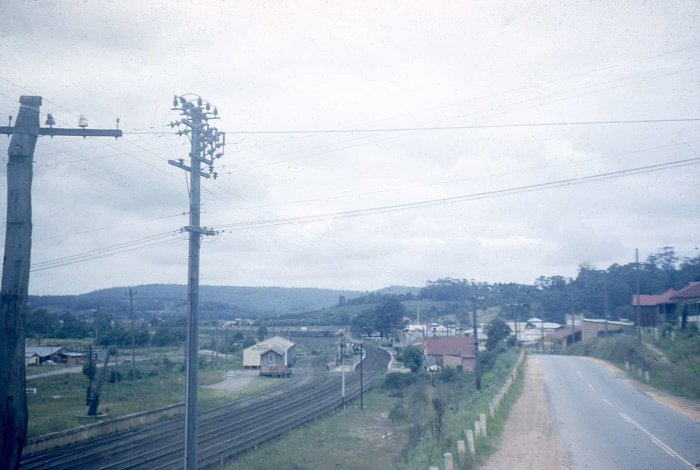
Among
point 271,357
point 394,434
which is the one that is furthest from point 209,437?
point 271,357

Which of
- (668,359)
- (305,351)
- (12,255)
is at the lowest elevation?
(305,351)

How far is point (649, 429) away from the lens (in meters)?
17.2

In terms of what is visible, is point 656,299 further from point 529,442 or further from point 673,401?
point 529,442

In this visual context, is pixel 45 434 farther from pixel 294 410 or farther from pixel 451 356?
pixel 451 356

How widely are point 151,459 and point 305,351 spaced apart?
59643mm

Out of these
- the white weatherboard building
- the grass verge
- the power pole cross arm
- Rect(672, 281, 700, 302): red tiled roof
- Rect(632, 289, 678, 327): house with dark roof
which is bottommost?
the white weatherboard building

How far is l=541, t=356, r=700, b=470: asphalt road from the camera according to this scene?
13609 millimetres

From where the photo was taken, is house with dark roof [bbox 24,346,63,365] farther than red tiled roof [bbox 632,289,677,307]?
Yes

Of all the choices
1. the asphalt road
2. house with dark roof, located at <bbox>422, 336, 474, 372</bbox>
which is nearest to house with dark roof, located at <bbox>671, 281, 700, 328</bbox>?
house with dark roof, located at <bbox>422, 336, 474, 372</bbox>

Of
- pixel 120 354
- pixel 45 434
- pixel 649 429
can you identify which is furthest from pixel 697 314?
pixel 120 354

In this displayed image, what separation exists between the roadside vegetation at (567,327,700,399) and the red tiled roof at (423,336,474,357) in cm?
1274

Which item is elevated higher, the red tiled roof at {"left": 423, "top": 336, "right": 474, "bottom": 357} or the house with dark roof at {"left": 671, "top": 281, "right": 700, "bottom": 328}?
the house with dark roof at {"left": 671, "top": 281, "right": 700, "bottom": 328}

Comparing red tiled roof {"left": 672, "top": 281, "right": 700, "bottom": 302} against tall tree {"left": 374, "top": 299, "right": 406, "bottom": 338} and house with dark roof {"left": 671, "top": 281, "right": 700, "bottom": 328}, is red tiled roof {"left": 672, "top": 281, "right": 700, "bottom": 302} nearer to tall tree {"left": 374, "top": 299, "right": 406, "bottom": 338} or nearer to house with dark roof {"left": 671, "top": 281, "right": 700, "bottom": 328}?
house with dark roof {"left": 671, "top": 281, "right": 700, "bottom": 328}

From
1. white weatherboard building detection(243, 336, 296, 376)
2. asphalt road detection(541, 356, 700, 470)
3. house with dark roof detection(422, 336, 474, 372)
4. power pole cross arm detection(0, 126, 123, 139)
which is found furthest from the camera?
white weatherboard building detection(243, 336, 296, 376)
